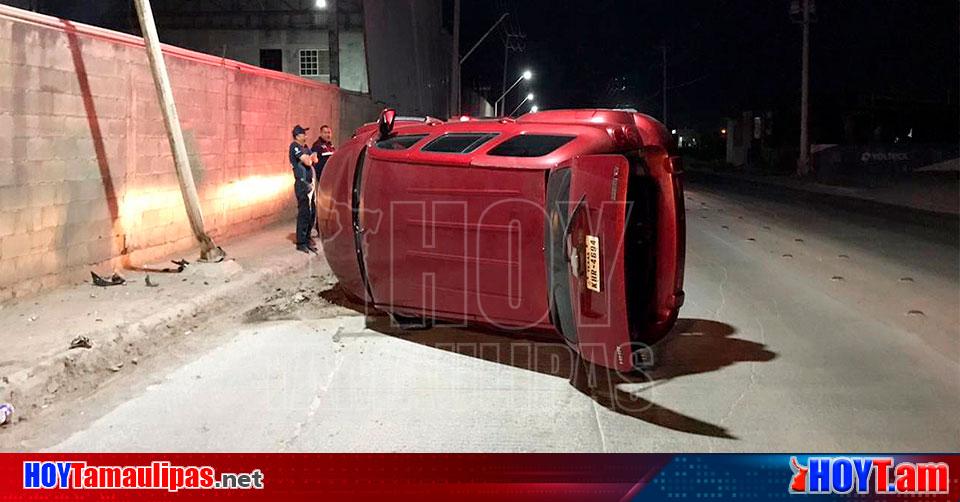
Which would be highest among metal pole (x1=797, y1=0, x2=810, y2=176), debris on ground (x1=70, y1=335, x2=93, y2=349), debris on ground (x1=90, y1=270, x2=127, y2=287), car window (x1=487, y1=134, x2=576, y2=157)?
metal pole (x1=797, y1=0, x2=810, y2=176)

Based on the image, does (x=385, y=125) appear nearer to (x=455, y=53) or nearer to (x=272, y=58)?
(x=455, y=53)

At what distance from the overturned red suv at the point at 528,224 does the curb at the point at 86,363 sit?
6.23 ft

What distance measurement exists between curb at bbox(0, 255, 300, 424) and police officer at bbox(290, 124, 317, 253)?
3.31 m

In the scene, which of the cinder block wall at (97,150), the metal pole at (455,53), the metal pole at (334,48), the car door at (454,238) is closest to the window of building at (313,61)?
the metal pole at (334,48)

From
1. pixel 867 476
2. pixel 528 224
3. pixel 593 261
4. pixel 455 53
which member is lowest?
pixel 867 476

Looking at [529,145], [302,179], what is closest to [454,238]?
[529,145]

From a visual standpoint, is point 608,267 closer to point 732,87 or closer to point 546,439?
point 546,439

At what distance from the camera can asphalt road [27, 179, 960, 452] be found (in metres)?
4.59

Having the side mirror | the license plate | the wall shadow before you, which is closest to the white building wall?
the wall shadow

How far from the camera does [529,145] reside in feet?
19.2

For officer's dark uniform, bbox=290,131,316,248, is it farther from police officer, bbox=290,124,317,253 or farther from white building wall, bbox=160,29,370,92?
white building wall, bbox=160,29,370,92

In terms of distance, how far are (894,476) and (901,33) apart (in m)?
46.2

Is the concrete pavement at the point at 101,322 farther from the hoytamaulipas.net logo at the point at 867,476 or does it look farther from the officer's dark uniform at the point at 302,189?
the hoytamaulipas.net logo at the point at 867,476

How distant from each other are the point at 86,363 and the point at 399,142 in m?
3.01
